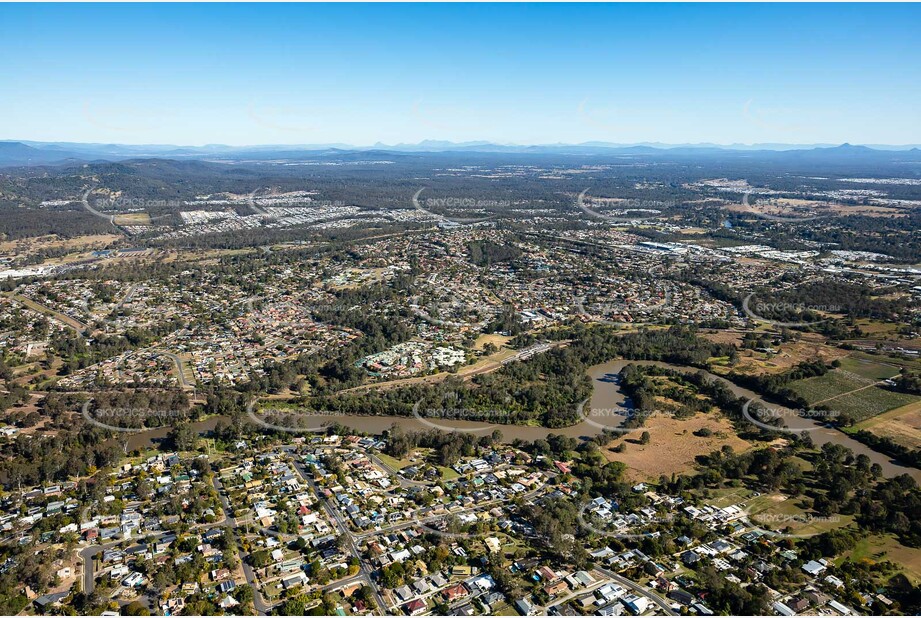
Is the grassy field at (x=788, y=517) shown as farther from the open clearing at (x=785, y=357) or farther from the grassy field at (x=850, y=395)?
the open clearing at (x=785, y=357)

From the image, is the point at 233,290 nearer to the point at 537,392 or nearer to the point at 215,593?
the point at 537,392

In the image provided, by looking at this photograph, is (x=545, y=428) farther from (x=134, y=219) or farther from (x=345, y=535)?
(x=134, y=219)

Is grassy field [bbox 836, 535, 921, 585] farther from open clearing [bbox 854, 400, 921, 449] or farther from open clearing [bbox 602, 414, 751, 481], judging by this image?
open clearing [bbox 854, 400, 921, 449]

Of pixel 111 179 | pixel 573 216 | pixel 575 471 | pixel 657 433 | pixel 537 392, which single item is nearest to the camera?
pixel 575 471

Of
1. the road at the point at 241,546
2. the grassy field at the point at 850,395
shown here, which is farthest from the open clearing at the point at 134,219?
the grassy field at the point at 850,395

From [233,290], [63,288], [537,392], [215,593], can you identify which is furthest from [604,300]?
[63,288]

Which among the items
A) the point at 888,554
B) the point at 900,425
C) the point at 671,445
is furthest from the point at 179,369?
the point at 900,425
